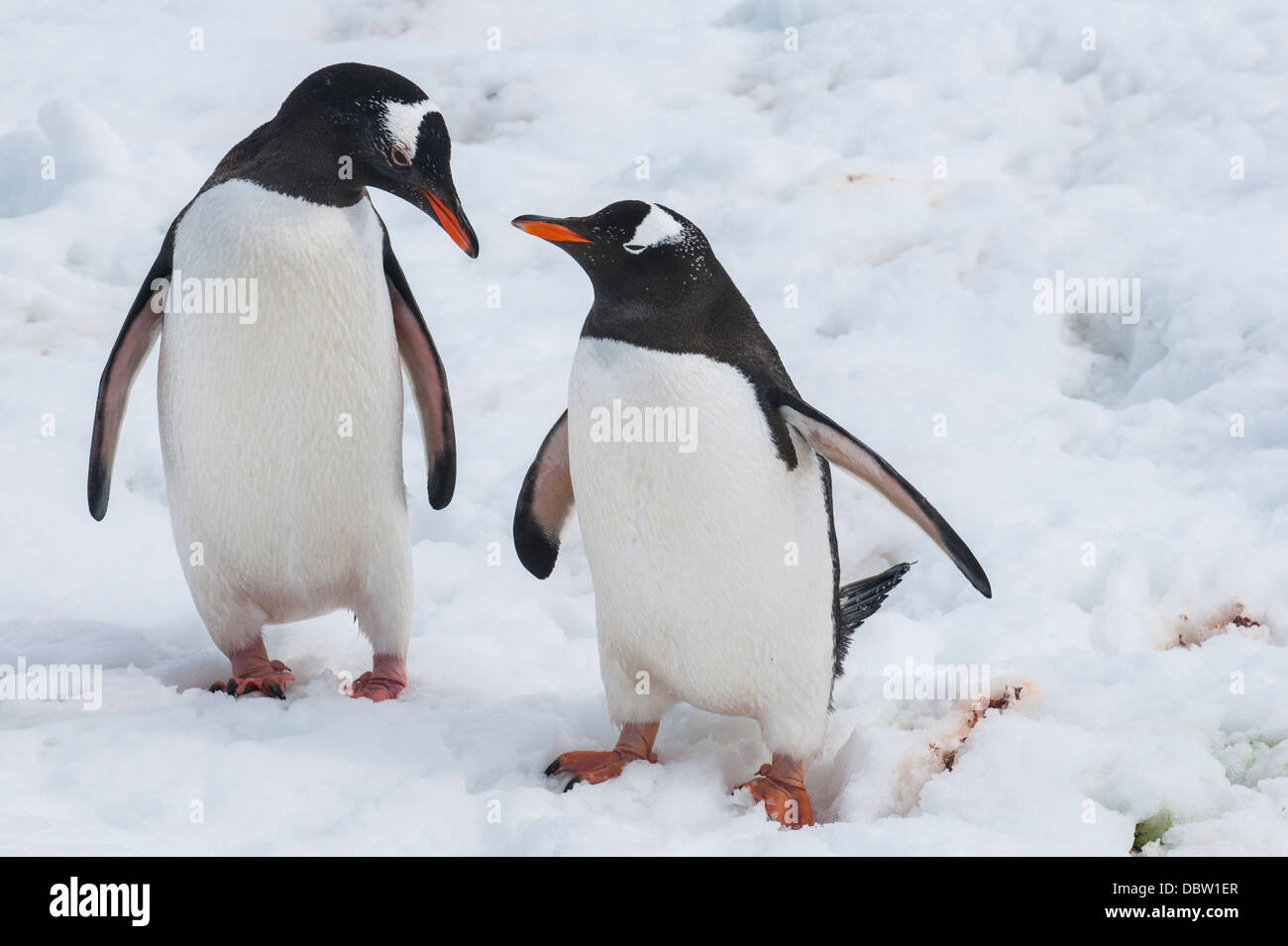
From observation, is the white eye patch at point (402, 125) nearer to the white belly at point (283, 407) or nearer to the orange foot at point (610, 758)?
the white belly at point (283, 407)

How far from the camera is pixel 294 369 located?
2311mm

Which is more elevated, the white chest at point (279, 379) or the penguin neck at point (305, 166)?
the penguin neck at point (305, 166)

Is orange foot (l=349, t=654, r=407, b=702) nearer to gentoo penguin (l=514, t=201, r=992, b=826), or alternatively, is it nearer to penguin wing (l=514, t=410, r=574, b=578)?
penguin wing (l=514, t=410, r=574, b=578)

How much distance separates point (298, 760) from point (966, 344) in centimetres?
274

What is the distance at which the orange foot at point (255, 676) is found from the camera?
2.41 m

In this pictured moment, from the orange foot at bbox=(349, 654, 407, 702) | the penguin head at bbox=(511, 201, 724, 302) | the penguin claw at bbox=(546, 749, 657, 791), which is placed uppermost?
the penguin head at bbox=(511, 201, 724, 302)

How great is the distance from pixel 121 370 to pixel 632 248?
1097 mm

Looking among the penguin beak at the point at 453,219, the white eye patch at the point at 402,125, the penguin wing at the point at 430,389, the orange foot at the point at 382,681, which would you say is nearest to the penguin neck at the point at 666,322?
the penguin beak at the point at 453,219

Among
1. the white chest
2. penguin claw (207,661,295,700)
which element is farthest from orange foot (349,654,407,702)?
the white chest

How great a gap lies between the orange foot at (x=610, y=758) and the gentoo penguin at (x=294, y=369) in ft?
1.60

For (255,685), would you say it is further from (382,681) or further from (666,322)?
(666,322)

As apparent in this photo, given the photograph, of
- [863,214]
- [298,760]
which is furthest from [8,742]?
[863,214]

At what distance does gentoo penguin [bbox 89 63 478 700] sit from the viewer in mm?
2266

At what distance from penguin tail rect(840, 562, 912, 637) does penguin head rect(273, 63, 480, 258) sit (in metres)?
0.98
